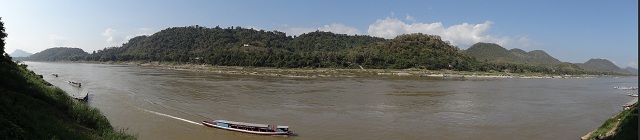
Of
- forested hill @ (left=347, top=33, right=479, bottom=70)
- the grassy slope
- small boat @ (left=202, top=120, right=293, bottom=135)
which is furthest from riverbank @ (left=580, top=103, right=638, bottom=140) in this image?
forested hill @ (left=347, top=33, right=479, bottom=70)

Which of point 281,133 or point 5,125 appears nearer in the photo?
point 5,125

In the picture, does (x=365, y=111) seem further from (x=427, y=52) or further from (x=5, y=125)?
(x=427, y=52)

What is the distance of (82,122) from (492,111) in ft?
85.9

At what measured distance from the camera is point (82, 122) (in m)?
16.2

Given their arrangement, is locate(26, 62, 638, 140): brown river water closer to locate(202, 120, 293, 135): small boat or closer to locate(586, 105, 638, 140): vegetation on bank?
locate(202, 120, 293, 135): small boat

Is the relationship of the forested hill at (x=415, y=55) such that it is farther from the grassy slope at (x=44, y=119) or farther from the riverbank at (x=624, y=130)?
the grassy slope at (x=44, y=119)

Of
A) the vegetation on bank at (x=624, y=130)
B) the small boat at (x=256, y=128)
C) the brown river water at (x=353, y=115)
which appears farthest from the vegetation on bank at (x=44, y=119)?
the vegetation on bank at (x=624, y=130)

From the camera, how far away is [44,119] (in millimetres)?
13062

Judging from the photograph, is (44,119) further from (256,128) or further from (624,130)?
(624,130)

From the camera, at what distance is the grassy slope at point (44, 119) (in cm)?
1033

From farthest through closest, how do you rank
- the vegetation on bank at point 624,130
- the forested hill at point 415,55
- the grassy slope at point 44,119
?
the forested hill at point 415,55 < the vegetation on bank at point 624,130 < the grassy slope at point 44,119

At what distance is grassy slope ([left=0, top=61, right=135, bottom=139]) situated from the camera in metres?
10.3

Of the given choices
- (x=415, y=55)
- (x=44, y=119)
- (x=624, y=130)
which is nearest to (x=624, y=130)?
(x=624, y=130)

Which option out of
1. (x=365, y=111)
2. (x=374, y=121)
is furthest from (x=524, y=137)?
(x=365, y=111)
